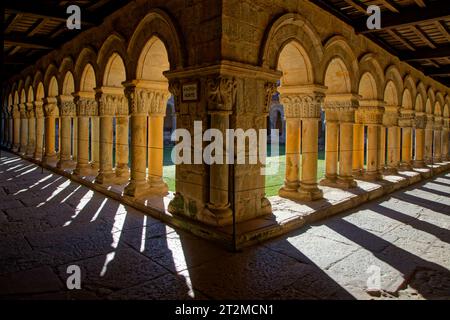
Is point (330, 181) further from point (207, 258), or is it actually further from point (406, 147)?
point (406, 147)

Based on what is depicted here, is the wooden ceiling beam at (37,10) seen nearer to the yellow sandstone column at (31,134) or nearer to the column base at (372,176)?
the column base at (372,176)

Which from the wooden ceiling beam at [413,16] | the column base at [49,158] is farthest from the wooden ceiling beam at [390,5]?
the column base at [49,158]

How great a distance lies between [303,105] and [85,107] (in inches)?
202

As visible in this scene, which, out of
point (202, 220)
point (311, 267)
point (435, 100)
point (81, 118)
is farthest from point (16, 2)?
point (435, 100)

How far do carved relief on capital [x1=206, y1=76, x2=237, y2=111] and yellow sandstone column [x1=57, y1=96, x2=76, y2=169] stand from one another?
6.38m

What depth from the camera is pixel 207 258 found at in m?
3.27

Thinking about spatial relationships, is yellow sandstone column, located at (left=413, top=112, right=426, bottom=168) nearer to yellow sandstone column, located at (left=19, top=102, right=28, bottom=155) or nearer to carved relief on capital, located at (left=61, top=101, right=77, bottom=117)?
carved relief on capital, located at (left=61, top=101, right=77, bottom=117)

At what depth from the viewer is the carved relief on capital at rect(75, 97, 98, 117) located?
7543 mm

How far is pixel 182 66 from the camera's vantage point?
423 cm

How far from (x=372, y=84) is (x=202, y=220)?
5615 millimetres

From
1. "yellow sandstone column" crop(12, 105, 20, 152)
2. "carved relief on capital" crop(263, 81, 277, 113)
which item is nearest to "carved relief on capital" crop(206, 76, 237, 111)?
"carved relief on capital" crop(263, 81, 277, 113)

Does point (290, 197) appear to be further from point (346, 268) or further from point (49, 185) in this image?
point (49, 185)

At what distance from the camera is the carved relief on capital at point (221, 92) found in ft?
12.3

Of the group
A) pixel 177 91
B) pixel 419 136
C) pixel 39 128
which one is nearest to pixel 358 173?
pixel 419 136
